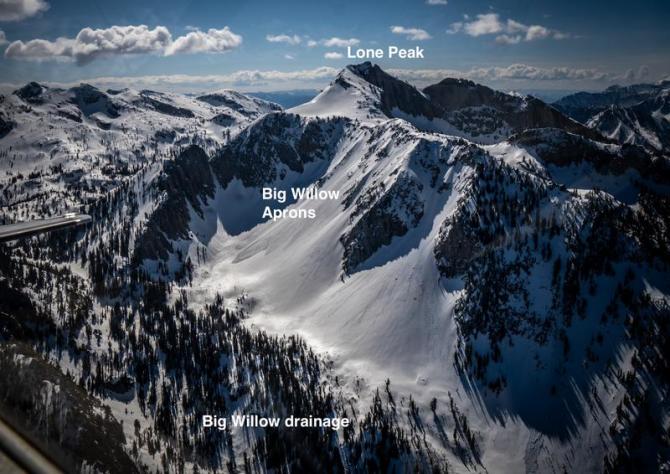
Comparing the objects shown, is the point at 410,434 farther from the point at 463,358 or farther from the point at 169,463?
the point at 169,463

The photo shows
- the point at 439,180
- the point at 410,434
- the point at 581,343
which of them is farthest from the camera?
the point at 439,180

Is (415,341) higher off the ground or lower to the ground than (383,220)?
lower

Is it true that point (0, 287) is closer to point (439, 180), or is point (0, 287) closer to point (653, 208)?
point (439, 180)

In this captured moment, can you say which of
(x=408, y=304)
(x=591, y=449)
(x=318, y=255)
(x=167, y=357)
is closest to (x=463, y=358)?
(x=408, y=304)

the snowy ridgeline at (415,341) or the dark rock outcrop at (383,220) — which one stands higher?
the dark rock outcrop at (383,220)

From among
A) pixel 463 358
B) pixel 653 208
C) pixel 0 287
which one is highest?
pixel 653 208

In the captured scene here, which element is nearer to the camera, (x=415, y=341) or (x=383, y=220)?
(x=415, y=341)

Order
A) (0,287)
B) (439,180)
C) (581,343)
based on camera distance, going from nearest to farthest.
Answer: (581,343) → (0,287) → (439,180)

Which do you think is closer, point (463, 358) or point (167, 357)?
point (463, 358)

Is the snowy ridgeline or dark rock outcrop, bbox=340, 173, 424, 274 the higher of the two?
dark rock outcrop, bbox=340, 173, 424, 274

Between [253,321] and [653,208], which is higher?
[653,208]

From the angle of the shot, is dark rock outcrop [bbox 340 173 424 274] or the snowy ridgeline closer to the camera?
the snowy ridgeline
